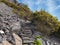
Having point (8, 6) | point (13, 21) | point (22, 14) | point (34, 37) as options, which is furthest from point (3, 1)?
point (34, 37)

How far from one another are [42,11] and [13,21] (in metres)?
3.58

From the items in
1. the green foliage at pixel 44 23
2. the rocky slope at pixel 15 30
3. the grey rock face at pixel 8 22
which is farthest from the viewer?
the green foliage at pixel 44 23

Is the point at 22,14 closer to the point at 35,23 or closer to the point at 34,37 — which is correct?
the point at 35,23

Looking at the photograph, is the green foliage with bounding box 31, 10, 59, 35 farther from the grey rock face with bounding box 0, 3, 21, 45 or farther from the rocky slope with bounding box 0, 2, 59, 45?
the grey rock face with bounding box 0, 3, 21, 45

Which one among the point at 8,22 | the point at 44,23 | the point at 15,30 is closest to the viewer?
the point at 15,30

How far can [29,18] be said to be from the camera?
59.9ft

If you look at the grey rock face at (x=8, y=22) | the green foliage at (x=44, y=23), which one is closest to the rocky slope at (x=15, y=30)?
the grey rock face at (x=8, y=22)

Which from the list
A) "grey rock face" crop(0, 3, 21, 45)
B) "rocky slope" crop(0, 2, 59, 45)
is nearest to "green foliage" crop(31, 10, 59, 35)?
"rocky slope" crop(0, 2, 59, 45)

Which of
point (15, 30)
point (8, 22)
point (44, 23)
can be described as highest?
point (8, 22)

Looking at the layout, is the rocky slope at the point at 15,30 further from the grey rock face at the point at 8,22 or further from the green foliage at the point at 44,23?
the green foliage at the point at 44,23

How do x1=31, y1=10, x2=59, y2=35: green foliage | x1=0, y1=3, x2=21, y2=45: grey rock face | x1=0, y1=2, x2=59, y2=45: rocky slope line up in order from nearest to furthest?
x1=0, y1=2, x2=59, y2=45: rocky slope → x1=0, y1=3, x2=21, y2=45: grey rock face → x1=31, y1=10, x2=59, y2=35: green foliage

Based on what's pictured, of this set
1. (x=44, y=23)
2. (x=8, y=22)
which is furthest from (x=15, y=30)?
(x=44, y=23)

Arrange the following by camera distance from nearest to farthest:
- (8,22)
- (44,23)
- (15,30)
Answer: (15,30), (8,22), (44,23)

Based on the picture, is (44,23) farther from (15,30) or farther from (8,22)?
(8,22)
